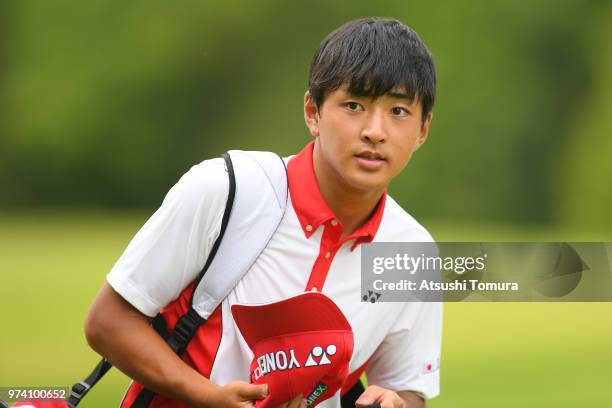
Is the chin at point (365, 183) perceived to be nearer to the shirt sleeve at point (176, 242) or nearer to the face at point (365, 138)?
the face at point (365, 138)

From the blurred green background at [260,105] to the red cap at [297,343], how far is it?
390 inches

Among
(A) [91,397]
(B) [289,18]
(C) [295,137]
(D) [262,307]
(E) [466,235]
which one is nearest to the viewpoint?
(D) [262,307]

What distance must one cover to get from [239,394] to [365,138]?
0.55 metres

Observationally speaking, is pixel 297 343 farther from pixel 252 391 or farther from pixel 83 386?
pixel 83 386

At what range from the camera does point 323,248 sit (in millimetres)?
2160

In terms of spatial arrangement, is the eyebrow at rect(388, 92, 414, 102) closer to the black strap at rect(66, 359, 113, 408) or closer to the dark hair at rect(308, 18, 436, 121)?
the dark hair at rect(308, 18, 436, 121)

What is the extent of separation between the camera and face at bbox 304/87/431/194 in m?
2.11

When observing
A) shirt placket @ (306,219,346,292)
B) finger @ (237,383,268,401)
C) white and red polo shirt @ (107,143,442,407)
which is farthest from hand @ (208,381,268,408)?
shirt placket @ (306,219,346,292)

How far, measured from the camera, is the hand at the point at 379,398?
201 centimetres

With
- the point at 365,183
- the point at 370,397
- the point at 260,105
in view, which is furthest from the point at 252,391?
the point at 260,105

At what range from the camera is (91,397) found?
4781 millimetres

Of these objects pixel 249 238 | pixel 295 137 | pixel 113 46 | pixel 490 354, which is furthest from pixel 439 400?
pixel 113 46

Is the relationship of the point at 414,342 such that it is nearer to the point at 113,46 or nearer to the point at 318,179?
the point at 318,179

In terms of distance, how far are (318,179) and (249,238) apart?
0.23 meters
